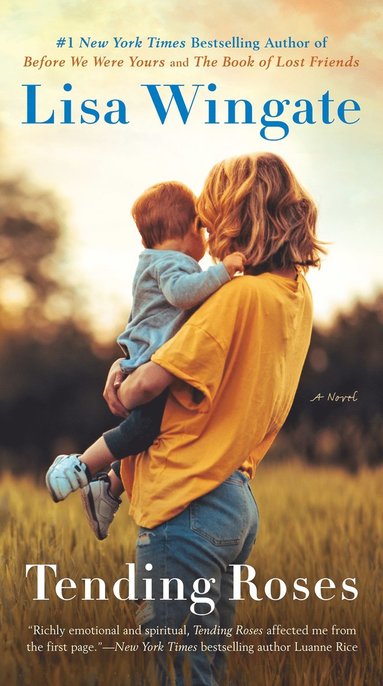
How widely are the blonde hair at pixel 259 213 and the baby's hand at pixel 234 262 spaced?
26mm

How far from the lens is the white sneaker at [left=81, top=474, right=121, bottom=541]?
109 inches

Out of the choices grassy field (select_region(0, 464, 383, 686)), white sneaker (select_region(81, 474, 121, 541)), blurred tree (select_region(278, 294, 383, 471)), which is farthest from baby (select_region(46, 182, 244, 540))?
blurred tree (select_region(278, 294, 383, 471))

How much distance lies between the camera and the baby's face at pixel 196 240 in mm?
2676

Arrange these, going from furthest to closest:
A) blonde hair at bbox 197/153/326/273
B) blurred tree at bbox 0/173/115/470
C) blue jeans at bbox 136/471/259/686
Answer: blurred tree at bbox 0/173/115/470 → blonde hair at bbox 197/153/326/273 → blue jeans at bbox 136/471/259/686

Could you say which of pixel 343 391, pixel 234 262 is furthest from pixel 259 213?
pixel 343 391

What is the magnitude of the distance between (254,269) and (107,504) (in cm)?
86

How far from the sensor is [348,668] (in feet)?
10.3

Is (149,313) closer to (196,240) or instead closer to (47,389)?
(196,240)

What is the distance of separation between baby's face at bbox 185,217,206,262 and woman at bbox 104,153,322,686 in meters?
0.13

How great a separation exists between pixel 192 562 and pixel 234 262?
2.60 ft

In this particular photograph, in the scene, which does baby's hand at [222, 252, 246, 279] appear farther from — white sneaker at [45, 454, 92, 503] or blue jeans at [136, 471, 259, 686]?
white sneaker at [45, 454, 92, 503]

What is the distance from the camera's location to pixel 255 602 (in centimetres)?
342

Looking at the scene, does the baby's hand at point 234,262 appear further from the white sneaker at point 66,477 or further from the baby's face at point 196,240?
the white sneaker at point 66,477

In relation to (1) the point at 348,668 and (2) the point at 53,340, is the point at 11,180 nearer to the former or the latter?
(2) the point at 53,340
